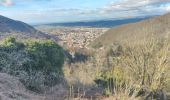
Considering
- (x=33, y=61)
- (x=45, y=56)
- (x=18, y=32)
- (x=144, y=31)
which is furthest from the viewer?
(x=18, y=32)

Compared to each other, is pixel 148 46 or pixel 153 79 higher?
pixel 148 46

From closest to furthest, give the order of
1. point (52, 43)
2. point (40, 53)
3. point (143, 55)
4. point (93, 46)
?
point (143, 55), point (40, 53), point (52, 43), point (93, 46)

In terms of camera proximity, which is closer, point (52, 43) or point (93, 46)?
point (52, 43)

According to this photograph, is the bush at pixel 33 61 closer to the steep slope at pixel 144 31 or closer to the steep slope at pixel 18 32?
the steep slope at pixel 144 31

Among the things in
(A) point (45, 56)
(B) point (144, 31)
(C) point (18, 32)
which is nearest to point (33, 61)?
(A) point (45, 56)

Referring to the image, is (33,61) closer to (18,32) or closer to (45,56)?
(45,56)

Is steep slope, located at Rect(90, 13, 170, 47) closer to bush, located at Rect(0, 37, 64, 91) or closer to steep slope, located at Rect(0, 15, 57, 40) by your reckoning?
bush, located at Rect(0, 37, 64, 91)

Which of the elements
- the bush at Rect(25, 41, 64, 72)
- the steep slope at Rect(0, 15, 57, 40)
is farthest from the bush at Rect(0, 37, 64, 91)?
the steep slope at Rect(0, 15, 57, 40)

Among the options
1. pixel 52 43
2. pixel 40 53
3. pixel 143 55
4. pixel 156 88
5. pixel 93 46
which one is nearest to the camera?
pixel 156 88

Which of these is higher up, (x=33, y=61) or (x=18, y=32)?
(x=33, y=61)

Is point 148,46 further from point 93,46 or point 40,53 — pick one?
point 93,46

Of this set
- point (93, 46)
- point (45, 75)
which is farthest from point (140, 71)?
point (93, 46)
